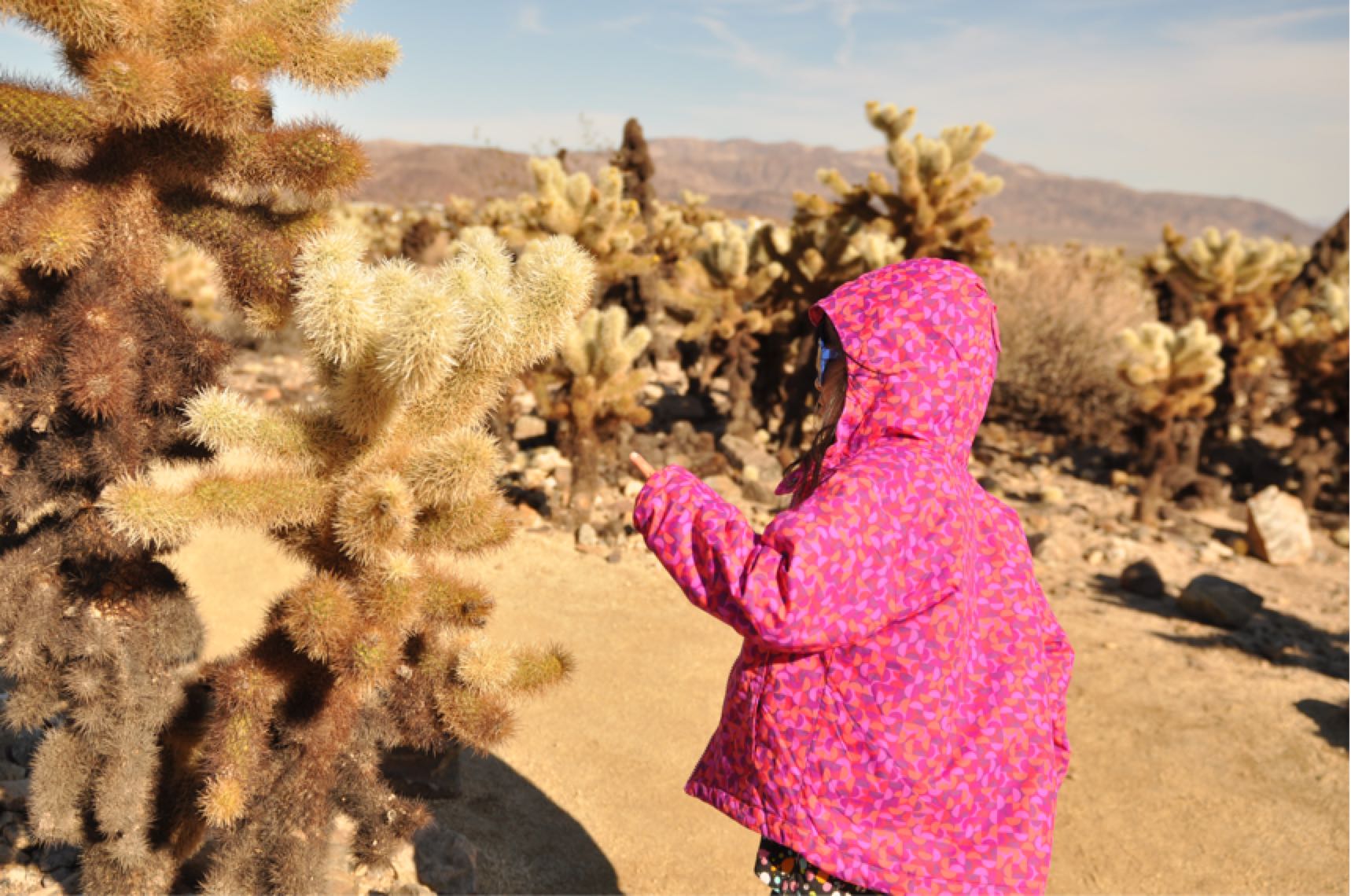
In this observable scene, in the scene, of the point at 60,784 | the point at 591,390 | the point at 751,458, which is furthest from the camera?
the point at 751,458

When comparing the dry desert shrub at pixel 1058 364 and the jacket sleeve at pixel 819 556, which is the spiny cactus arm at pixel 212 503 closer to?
the jacket sleeve at pixel 819 556

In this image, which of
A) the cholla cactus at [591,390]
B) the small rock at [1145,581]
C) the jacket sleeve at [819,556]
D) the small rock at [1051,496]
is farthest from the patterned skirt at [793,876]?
the small rock at [1051,496]

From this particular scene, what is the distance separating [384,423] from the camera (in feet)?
7.60

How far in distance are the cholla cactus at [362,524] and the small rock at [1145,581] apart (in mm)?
5372

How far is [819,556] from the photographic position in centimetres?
167

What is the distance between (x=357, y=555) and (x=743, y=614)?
0.93 meters

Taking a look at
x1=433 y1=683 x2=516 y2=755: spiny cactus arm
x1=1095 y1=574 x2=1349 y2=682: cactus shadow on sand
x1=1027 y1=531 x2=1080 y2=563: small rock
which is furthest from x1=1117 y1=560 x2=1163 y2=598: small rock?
x1=433 y1=683 x2=516 y2=755: spiny cactus arm

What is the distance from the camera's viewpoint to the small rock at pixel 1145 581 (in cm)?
683

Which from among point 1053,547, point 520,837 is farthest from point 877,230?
point 520,837

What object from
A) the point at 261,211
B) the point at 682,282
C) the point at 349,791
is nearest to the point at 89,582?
the point at 349,791

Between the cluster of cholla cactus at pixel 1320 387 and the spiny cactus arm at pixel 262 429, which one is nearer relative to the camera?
the spiny cactus arm at pixel 262 429

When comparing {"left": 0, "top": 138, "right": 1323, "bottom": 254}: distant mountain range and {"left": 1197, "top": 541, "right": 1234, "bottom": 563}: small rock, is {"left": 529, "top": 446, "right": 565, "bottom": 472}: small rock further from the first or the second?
{"left": 0, "top": 138, "right": 1323, "bottom": 254}: distant mountain range

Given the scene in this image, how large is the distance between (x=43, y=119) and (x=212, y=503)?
96 cm

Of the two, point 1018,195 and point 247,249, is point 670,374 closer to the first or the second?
point 247,249
